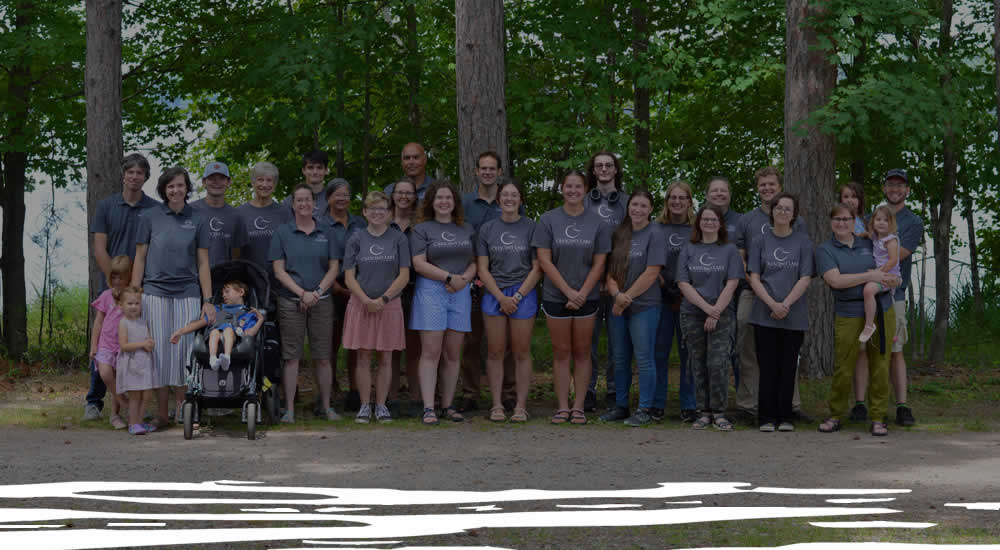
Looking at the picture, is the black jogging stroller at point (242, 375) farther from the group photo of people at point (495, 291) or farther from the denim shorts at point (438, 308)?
the denim shorts at point (438, 308)

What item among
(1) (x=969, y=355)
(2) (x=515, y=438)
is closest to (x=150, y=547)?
(2) (x=515, y=438)

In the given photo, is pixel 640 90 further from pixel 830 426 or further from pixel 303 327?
pixel 303 327

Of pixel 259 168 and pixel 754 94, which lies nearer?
pixel 259 168

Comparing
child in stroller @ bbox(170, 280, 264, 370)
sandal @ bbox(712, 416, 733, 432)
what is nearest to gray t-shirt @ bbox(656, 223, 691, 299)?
sandal @ bbox(712, 416, 733, 432)

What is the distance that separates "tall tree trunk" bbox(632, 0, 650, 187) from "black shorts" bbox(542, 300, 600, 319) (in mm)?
4910

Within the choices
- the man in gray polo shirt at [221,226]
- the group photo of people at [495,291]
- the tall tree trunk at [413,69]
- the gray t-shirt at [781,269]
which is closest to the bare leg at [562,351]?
the group photo of people at [495,291]

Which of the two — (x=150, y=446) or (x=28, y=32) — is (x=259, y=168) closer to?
(x=150, y=446)

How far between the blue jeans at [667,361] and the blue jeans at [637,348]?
0.46 feet

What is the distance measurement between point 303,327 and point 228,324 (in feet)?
2.92

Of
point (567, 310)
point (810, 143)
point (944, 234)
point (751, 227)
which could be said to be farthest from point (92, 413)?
point (944, 234)

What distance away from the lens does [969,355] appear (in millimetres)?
16000

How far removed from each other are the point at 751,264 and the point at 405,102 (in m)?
8.51

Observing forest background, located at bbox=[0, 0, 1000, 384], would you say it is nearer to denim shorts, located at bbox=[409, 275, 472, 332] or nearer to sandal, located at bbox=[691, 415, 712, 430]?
denim shorts, located at bbox=[409, 275, 472, 332]

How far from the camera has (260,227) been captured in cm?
944
